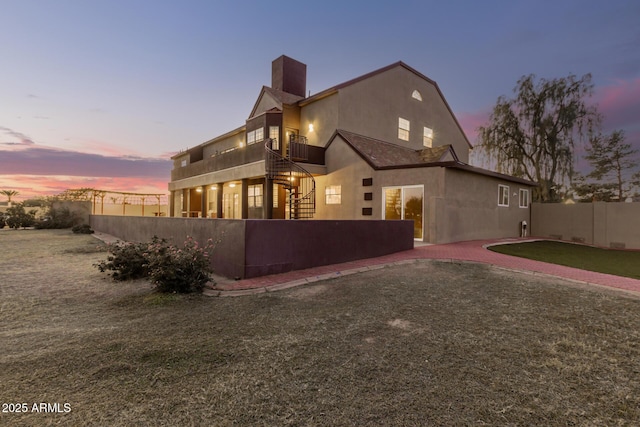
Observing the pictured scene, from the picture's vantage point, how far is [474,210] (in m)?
14.5

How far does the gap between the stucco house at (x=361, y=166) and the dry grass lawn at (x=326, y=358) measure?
7988mm

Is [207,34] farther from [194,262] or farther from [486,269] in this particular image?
[486,269]

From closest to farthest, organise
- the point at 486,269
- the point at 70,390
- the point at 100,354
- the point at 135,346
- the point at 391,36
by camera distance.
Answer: the point at 70,390
the point at 100,354
the point at 135,346
the point at 486,269
the point at 391,36

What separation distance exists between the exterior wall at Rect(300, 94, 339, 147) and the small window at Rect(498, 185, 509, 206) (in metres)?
10.8

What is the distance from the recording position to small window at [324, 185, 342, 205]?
15820 mm

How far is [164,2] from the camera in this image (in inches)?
528

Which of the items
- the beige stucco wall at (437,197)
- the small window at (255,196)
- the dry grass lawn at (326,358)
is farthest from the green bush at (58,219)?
the dry grass lawn at (326,358)

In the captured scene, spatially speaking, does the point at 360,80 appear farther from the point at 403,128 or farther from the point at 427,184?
the point at 427,184

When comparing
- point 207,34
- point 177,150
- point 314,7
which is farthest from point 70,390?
point 177,150

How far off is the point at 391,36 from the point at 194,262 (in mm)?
23250

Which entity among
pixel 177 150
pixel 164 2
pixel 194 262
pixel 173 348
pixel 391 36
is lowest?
pixel 173 348

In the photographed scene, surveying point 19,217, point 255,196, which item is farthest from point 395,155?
point 19,217

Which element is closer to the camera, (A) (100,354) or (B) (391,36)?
(A) (100,354)

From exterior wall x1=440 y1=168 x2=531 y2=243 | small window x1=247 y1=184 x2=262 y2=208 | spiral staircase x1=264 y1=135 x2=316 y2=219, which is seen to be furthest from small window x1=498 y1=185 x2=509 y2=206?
small window x1=247 y1=184 x2=262 y2=208
